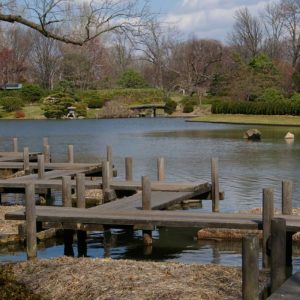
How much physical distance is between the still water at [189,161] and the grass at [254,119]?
3077mm

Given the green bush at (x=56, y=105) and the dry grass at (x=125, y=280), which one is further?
the green bush at (x=56, y=105)

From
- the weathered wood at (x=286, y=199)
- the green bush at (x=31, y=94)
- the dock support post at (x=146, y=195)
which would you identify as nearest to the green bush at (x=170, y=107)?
the green bush at (x=31, y=94)

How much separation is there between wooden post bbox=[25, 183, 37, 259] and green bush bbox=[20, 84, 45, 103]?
86.4 meters

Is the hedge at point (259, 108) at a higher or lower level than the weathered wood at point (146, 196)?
lower

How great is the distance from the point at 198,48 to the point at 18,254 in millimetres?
110886

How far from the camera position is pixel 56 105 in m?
90.9

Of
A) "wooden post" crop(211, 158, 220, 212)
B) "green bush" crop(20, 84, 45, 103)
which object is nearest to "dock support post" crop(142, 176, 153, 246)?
"wooden post" crop(211, 158, 220, 212)

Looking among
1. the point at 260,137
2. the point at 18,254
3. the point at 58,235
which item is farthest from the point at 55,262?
the point at 260,137

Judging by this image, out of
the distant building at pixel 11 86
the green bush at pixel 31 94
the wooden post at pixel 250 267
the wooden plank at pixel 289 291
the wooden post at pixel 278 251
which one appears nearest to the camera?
the wooden post at pixel 250 267

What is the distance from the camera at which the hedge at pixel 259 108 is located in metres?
71.9

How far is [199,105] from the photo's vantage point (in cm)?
9394

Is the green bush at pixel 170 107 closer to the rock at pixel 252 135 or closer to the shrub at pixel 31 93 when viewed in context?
the shrub at pixel 31 93

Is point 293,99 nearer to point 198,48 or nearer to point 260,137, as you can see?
point 260,137

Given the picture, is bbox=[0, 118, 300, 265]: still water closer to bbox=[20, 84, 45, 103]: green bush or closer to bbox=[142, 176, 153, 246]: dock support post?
bbox=[142, 176, 153, 246]: dock support post
